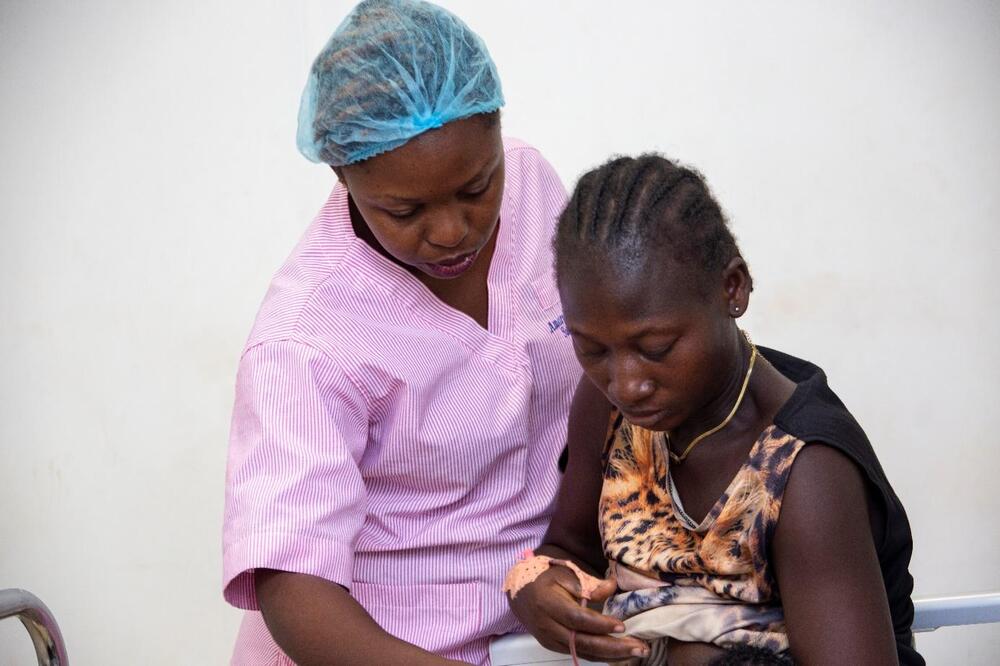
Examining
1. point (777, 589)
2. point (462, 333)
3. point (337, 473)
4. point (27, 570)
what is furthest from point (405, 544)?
point (27, 570)

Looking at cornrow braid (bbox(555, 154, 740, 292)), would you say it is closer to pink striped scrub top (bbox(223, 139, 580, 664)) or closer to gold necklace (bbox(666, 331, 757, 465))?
gold necklace (bbox(666, 331, 757, 465))

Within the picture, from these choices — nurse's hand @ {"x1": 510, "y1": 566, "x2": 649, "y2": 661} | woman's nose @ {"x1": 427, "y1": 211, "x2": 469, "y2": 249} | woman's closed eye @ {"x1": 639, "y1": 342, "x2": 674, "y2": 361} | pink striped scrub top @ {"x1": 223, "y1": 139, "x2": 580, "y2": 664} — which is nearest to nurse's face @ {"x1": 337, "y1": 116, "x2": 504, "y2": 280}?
woman's nose @ {"x1": 427, "y1": 211, "x2": 469, "y2": 249}

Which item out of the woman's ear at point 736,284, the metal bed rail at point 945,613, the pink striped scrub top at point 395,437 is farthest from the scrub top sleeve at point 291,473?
the woman's ear at point 736,284

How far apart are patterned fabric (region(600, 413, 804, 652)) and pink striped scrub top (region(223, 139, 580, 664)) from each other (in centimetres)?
23

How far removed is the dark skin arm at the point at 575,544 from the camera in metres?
1.32

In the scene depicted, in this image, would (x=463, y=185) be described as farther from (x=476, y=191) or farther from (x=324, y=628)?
(x=324, y=628)

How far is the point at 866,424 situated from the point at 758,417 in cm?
139

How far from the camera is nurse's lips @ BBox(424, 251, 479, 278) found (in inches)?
56.9

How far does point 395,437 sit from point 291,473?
16 cm

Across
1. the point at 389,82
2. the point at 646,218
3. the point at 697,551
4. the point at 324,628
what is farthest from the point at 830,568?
the point at 389,82

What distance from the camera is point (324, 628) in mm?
1314

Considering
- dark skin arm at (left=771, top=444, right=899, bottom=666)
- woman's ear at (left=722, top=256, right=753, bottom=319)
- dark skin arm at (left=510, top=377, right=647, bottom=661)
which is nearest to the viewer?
dark skin arm at (left=771, top=444, right=899, bottom=666)

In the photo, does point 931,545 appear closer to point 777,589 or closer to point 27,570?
point 777,589

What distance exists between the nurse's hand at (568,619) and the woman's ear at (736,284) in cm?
36
